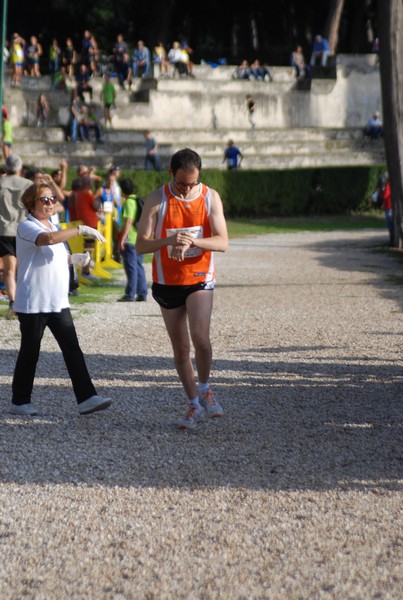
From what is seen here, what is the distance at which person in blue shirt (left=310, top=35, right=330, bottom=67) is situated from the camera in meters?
48.1

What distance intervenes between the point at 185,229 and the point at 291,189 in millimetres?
29207

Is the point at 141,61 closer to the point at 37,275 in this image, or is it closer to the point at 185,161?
the point at 37,275

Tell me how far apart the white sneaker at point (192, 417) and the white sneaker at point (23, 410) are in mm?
1056

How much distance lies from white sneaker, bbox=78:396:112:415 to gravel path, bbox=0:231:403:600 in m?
0.06

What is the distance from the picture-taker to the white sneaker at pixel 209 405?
748cm

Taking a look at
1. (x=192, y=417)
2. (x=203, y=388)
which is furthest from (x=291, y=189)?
(x=192, y=417)

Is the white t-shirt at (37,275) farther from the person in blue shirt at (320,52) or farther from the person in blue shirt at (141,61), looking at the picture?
the person in blue shirt at (320,52)

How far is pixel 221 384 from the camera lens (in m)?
8.88

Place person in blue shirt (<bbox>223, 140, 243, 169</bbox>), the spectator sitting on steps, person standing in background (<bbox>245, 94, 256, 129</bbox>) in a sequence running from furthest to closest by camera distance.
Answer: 1. the spectator sitting on steps
2. person standing in background (<bbox>245, 94, 256, 129</bbox>)
3. person in blue shirt (<bbox>223, 140, 243, 169</bbox>)

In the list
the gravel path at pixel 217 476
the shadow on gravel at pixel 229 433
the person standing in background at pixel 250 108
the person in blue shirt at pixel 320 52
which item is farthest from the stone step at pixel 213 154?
the shadow on gravel at pixel 229 433

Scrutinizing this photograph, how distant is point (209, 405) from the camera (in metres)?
7.49

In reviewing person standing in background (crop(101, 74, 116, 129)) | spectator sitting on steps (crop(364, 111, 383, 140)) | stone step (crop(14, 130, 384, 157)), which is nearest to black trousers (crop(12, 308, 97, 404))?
stone step (crop(14, 130, 384, 157))

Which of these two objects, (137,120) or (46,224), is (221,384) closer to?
(46,224)

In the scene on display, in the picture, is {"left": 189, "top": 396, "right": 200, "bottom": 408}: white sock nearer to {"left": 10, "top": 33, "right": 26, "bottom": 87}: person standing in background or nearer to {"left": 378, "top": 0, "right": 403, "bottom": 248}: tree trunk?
{"left": 378, "top": 0, "right": 403, "bottom": 248}: tree trunk
